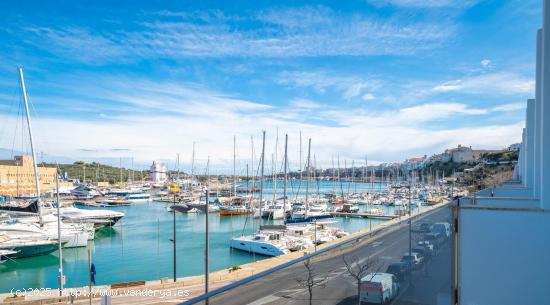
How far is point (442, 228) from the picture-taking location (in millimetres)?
2451

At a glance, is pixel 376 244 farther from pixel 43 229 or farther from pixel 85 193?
pixel 85 193

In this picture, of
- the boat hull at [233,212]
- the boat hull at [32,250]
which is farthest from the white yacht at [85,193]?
the boat hull at [32,250]

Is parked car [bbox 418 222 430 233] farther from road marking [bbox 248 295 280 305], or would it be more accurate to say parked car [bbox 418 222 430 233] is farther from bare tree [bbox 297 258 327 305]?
road marking [bbox 248 295 280 305]

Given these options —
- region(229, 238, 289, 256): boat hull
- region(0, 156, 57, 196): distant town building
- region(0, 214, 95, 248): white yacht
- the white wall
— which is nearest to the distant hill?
region(0, 156, 57, 196): distant town building

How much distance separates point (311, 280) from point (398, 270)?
65 centimetres

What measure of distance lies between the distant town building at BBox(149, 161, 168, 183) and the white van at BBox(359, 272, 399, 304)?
96.7 metres

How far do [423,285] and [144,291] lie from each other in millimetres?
9836

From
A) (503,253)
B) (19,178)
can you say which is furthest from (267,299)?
(19,178)

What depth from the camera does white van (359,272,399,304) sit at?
1.86 m

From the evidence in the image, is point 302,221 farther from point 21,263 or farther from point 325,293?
point 325,293

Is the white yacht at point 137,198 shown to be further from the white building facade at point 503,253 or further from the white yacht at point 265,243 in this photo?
the white building facade at point 503,253

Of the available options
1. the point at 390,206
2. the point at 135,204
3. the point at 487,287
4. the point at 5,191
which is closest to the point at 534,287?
the point at 487,287

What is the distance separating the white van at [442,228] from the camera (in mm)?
2417

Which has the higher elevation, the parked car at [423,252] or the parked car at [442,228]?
the parked car at [442,228]
